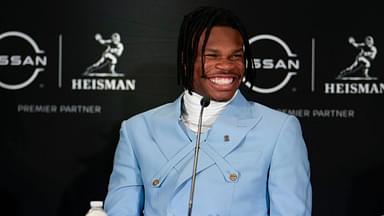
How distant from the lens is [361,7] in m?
2.77

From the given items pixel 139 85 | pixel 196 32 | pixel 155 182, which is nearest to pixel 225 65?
pixel 196 32

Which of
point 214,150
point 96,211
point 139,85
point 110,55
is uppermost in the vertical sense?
point 110,55

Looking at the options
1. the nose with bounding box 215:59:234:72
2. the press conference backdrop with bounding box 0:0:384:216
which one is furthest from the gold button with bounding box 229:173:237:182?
the press conference backdrop with bounding box 0:0:384:216

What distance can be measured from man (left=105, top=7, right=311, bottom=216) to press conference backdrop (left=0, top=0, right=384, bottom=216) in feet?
2.63

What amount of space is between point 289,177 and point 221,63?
33cm

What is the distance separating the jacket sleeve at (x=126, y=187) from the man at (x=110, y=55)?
845 mm

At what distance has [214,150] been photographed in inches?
73.3

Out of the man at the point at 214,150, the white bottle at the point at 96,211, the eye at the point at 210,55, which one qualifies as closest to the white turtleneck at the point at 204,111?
the man at the point at 214,150

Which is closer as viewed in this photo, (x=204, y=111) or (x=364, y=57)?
(x=204, y=111)

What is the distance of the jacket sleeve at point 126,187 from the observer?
194 cm

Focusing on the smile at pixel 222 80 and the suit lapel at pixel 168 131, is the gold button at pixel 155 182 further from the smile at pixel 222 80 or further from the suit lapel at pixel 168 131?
the smile at pixel 222 80

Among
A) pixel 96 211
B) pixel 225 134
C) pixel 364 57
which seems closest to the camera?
pixel 96 211

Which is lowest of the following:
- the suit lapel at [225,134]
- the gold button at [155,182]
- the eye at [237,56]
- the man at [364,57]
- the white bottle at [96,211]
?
the white bottle at [96,211]

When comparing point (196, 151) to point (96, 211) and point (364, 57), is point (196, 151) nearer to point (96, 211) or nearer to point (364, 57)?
point (96, 211)
